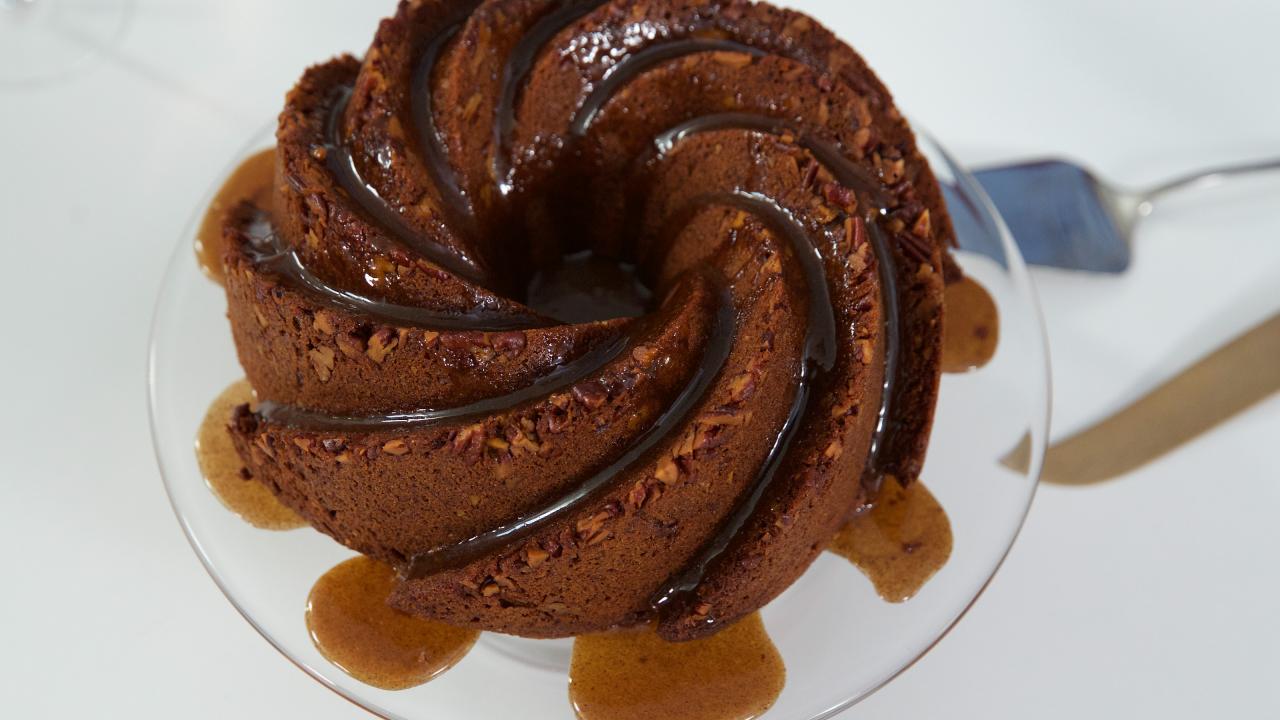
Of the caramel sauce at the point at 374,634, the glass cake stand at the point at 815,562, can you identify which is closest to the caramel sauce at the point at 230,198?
the glass cake stand at the point at 815,562

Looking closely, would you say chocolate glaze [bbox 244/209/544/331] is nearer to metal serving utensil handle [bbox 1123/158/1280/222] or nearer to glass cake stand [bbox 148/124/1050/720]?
glass cake stand [bbox 148/124/1050/720]

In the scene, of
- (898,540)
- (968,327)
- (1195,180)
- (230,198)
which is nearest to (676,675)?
(898,540)

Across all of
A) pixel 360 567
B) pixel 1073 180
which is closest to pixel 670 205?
pixel 360 567

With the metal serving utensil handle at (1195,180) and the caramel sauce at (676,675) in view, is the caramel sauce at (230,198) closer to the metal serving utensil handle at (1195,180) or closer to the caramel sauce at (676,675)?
the caramel sauce at (676,675)

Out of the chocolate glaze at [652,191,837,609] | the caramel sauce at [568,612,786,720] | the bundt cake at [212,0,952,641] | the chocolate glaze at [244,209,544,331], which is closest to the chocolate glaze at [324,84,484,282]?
the bundt cake at [212,0,952,641]

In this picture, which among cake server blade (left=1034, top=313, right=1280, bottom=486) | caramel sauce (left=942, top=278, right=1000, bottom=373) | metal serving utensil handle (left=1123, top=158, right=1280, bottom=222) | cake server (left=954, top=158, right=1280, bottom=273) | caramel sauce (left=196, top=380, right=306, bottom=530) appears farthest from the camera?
metal serving utensil handle (left=1123, top=158, right=1280, bottom=222)
